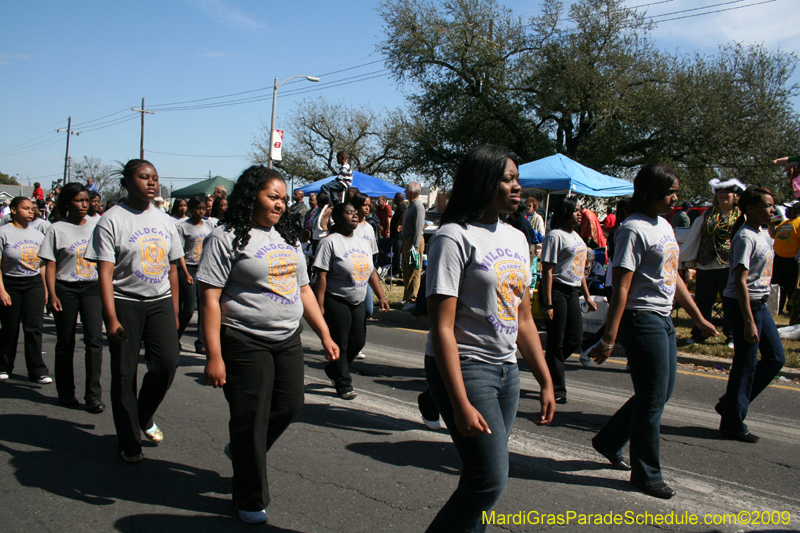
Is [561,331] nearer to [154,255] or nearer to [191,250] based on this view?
[154,255]

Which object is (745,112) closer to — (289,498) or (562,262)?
(562,262)

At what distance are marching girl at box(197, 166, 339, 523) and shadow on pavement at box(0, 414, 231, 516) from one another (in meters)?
0.47

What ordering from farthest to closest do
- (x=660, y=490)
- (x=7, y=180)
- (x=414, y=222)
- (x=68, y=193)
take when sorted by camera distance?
(x=7, y=180) < (x=414, y=222) < (x=68, y=193) < (x=660, y=490)

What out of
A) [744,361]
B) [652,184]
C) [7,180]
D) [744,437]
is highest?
[7,180]

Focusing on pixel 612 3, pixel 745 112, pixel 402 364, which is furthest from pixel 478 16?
pixel 402 364

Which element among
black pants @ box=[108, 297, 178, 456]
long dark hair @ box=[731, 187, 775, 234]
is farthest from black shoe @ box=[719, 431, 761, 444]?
black pants @ box=[108, 297, 178, 456]

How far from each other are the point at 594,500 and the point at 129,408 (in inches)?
117

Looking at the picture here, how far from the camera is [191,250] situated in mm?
7551

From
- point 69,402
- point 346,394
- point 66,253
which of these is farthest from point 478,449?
point 66,253

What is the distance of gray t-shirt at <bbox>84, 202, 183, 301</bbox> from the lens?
3.99m

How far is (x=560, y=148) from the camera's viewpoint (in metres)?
27.3

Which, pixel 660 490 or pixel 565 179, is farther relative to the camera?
pixel 565 179

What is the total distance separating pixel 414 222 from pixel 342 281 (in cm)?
561

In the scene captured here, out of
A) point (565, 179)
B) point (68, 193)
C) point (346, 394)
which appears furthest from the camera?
point (565, 179)
